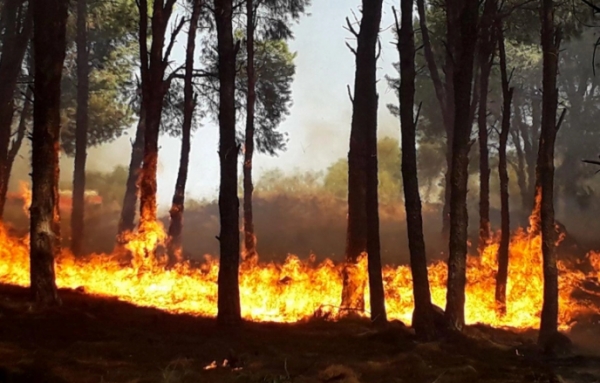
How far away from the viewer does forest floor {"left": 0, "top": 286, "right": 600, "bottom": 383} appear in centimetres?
727

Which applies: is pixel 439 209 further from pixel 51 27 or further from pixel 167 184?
pixel 51 27

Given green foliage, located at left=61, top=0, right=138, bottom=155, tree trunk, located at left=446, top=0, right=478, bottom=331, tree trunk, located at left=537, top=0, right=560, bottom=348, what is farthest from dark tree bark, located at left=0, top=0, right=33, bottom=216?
tree trunk, located at left=537, top=0, right=560, bottom=348

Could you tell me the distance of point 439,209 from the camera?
44156mm

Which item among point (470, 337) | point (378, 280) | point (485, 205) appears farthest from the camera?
point (485, 205)

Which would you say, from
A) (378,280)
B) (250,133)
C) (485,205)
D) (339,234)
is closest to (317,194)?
Answer: (339,234)

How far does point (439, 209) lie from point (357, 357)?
3667cm

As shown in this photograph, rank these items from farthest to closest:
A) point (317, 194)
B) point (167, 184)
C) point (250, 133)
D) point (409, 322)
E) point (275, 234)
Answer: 1. point (167, 184)
2. point (317, 194)
3. point (275, 234)
4. point (250, 133)
5. point (409, 322)

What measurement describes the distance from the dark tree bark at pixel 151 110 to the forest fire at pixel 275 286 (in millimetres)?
606

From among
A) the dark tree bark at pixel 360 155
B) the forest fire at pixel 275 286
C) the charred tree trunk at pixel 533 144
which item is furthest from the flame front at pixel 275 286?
the charred tree trunk at pixel 533 144

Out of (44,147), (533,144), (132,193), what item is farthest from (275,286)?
(533,144)

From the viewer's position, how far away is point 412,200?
35.0 ft

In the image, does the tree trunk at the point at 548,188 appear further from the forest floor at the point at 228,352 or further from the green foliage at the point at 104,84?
the green foliage at the point at 104,84

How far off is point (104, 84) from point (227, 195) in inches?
821

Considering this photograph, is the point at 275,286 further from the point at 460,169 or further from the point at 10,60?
the point at 10,60
